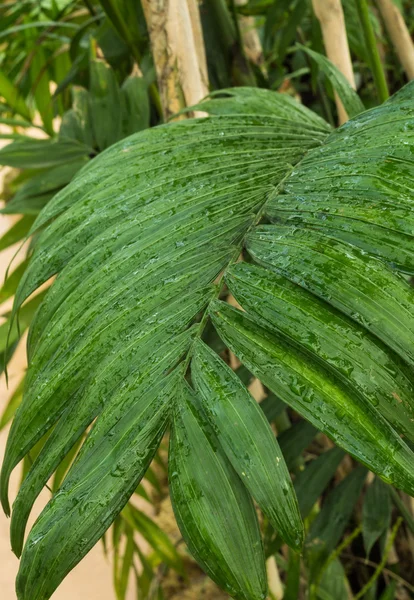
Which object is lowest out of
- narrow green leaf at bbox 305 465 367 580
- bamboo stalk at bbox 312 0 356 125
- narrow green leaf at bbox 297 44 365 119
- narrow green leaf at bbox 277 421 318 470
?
narrow green leaf at bbox 305 465 367 580

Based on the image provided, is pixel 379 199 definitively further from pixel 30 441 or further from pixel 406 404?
pixel 30 441

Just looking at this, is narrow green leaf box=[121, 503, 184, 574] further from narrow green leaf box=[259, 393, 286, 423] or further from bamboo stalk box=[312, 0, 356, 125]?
bamboo stalk box=[312, 0, 356, 125]

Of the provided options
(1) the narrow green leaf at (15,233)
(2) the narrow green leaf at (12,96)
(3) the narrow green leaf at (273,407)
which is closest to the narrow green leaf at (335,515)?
(3) the narrow green leaf at (273,407)

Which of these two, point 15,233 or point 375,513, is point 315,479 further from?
point 15,233

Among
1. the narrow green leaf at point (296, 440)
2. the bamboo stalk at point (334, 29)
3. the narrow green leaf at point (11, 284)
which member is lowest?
the narrow green leaf at point (296, 440)

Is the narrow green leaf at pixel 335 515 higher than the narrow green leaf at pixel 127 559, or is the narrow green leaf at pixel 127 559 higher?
the narrow green leaf at pixel 335 515

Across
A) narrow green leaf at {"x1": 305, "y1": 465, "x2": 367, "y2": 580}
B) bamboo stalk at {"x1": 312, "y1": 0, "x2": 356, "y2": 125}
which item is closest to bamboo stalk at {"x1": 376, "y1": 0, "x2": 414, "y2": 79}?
bamboo stalk at {"x1": 312, "y1": 0, "x2": 356, "y2": 125}

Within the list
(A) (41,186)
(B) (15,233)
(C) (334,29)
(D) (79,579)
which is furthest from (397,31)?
(D) (79,579)

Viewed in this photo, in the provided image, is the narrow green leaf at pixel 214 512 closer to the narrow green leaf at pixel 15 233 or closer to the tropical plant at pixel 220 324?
the tropical plant at pixel 220 324
